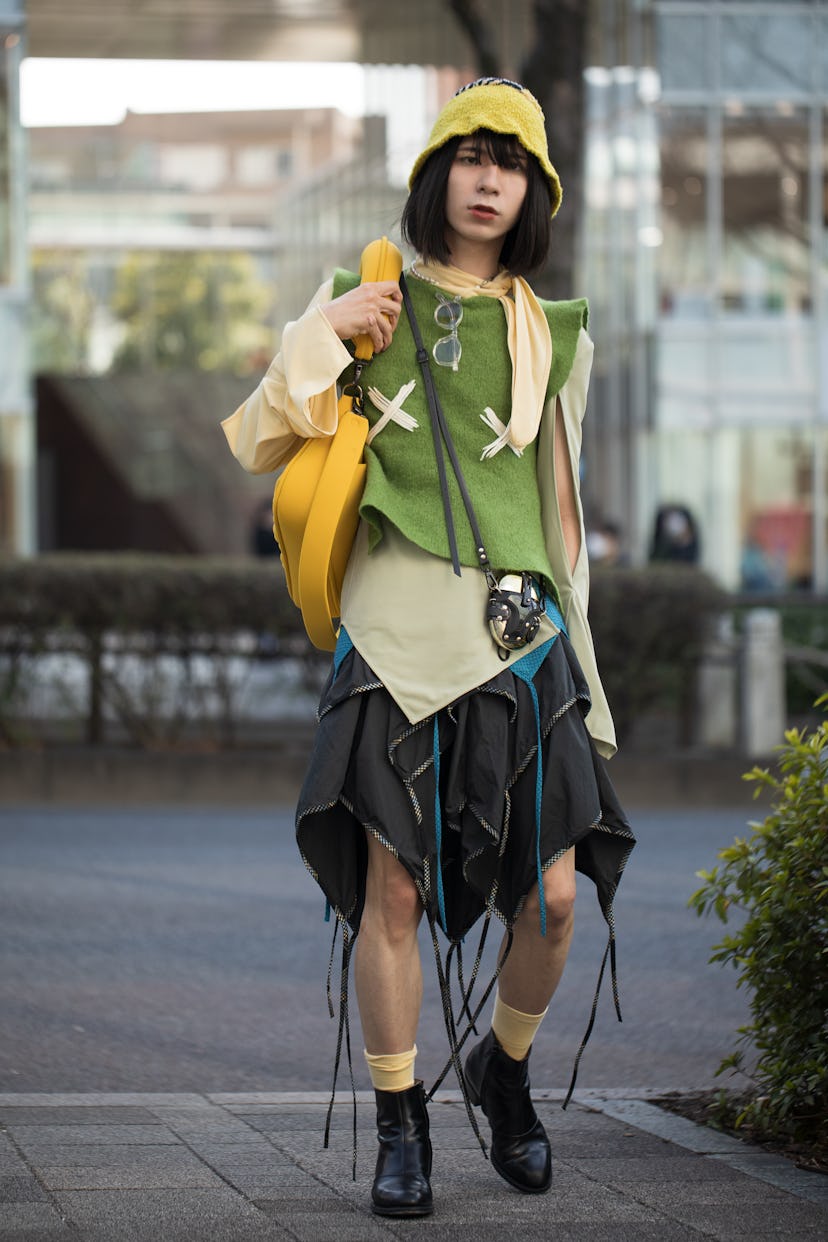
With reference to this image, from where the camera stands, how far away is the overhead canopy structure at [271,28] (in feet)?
92.6

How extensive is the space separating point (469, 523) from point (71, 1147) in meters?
1.43

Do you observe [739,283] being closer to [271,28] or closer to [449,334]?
[271,28]

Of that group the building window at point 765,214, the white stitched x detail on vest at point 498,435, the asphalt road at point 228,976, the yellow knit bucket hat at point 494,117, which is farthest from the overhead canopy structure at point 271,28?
the white stitched x detail on vest at point 498,435

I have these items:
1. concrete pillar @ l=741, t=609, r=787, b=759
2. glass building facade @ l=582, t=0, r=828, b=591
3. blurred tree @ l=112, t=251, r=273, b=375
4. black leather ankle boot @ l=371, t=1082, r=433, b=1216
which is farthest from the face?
blurred tree @ l=112, t=251, r=273, b=375

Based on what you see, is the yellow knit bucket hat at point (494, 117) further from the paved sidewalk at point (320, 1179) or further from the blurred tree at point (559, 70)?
the blurred tree at point (559, 70)

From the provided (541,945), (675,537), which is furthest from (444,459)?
(675,537)

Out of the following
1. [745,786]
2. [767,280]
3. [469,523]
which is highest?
[767,280]

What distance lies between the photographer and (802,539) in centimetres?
2433

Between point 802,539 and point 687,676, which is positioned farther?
point 802,539

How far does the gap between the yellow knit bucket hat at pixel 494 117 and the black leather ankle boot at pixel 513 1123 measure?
166 centimetres

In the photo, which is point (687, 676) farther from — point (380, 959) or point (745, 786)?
point (380, 959)

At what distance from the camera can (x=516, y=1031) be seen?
3625 millimetres

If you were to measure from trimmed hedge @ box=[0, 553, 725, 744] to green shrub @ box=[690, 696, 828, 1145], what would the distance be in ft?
23.5

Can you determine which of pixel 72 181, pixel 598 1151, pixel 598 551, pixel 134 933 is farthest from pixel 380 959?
pixel 72 181
